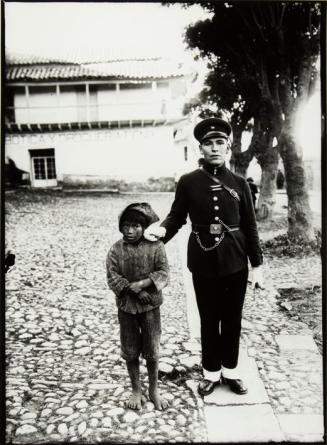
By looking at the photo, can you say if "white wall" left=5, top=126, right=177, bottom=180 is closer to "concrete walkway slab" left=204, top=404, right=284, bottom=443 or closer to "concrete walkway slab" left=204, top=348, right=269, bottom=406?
"concrete walkway slab" left=204, top=348, right=269, bottom=406

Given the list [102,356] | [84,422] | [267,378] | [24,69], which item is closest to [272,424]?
[267,378]

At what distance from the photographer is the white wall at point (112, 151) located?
3.45 m

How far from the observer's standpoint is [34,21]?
2.46 meters

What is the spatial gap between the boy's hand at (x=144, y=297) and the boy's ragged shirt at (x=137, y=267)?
0.02 metres

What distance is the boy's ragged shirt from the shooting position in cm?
224

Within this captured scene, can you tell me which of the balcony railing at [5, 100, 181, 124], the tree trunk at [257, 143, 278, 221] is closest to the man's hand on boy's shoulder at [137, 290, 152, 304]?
the balcony railing at [5, 100, 181, 124]

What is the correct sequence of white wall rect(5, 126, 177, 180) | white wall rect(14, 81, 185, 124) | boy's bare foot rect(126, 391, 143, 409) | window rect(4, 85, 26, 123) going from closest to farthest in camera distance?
boy's bare foot rect(126, 391, 143, 409) → window rect(4, 85, 26, 123) → white wall rect(5, 126, 177, 180) → white wall rect(14, 81, 185, 124)

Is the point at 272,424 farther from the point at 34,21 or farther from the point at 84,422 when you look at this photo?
the point at 34,21

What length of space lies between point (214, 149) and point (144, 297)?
988 millimetres

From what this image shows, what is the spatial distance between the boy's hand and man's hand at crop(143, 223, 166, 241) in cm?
31

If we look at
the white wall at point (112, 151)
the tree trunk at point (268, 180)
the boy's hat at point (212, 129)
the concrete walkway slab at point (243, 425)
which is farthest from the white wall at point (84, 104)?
the concrete walkway slab at point (243, 425)

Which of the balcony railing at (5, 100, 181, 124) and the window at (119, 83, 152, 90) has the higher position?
Answer: the window at (119, 83, 152, 90)

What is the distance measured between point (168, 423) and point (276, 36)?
130 inches

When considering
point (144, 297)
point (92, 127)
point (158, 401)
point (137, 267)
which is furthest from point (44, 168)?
point (158, 401)
